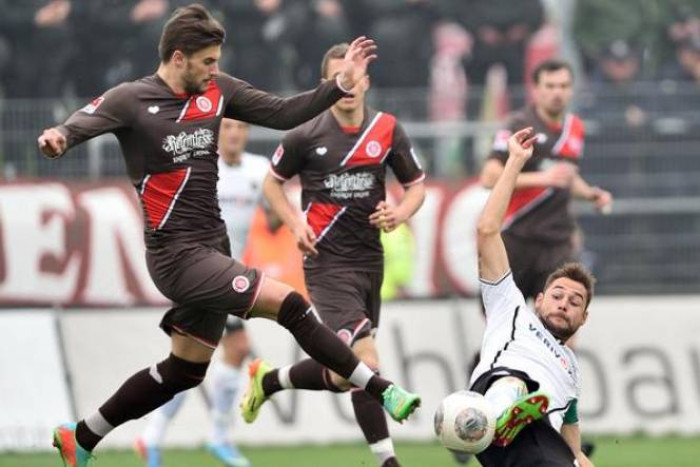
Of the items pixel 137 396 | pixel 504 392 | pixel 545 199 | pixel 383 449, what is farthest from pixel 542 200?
pixel 504 392

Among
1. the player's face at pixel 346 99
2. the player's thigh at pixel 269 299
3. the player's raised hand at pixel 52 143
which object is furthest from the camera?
the player's face at pixel 346 99

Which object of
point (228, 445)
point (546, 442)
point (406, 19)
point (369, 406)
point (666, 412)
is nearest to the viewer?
point (546, 442)

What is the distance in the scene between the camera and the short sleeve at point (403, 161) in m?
11.1

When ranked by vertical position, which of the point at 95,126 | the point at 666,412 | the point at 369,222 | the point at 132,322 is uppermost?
the point at 95,126

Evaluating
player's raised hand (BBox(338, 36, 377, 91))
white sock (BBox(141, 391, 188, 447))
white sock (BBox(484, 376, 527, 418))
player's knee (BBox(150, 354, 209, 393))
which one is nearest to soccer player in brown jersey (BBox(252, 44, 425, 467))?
player's knee (BBox(150, 354, 209, 393))

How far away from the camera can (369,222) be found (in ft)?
35.8

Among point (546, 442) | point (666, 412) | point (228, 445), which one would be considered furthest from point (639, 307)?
point (546, 442)

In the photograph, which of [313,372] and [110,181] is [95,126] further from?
[110,181]

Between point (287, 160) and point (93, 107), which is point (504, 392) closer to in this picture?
point (93, 107)

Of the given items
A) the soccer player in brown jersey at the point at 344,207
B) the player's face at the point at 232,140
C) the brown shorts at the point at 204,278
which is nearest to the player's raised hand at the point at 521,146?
the brown shorts at the point at 204,278

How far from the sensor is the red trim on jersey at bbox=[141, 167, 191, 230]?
30.7 ft

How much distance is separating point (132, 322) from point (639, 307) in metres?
4.22

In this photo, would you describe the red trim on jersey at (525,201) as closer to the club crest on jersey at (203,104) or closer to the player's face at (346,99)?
the player's face at (346,99)

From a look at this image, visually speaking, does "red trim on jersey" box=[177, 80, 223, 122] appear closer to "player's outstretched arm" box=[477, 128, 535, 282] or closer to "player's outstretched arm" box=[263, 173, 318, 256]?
"player's outstretched arm" box=[263, 173, 318, 256]
